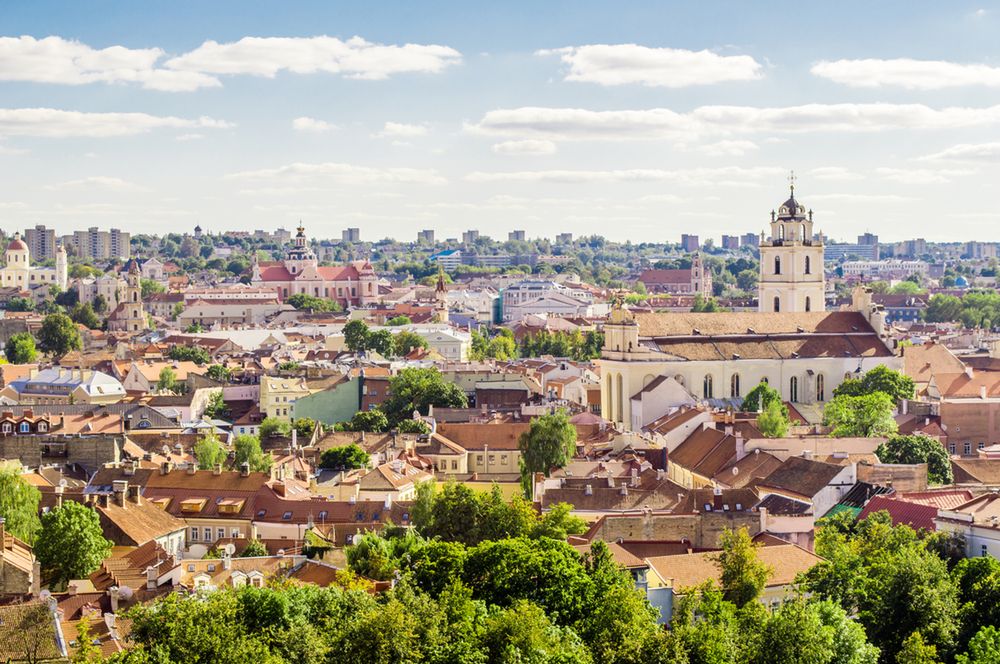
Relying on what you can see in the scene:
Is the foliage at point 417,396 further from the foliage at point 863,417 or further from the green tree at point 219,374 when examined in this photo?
the foliage at point 863,417

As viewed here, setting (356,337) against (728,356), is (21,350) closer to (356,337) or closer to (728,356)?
(356,337)

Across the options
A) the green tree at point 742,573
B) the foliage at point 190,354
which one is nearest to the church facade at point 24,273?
the foliage at point 190,354

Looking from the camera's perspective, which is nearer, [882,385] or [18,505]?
[18,505]

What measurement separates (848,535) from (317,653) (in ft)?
53.7

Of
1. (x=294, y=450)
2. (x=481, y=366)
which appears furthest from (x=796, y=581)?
(x=481, y=366)

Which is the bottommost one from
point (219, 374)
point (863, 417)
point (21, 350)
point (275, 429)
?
point (275, 429)

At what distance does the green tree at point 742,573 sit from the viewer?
35188 mm

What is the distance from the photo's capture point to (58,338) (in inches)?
4756

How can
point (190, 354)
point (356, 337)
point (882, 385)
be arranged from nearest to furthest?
point (882, 385) → point (190, 354) → point (356, 337)

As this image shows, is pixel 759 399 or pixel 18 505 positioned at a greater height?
pixel 759 399

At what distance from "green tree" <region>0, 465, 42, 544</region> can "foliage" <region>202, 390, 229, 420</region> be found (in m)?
31.8

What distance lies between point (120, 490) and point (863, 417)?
27.4 meters

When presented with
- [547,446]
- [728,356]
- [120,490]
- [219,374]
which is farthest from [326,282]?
[120,490]

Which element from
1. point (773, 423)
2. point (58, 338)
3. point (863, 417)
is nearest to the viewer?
point (863, 417)
